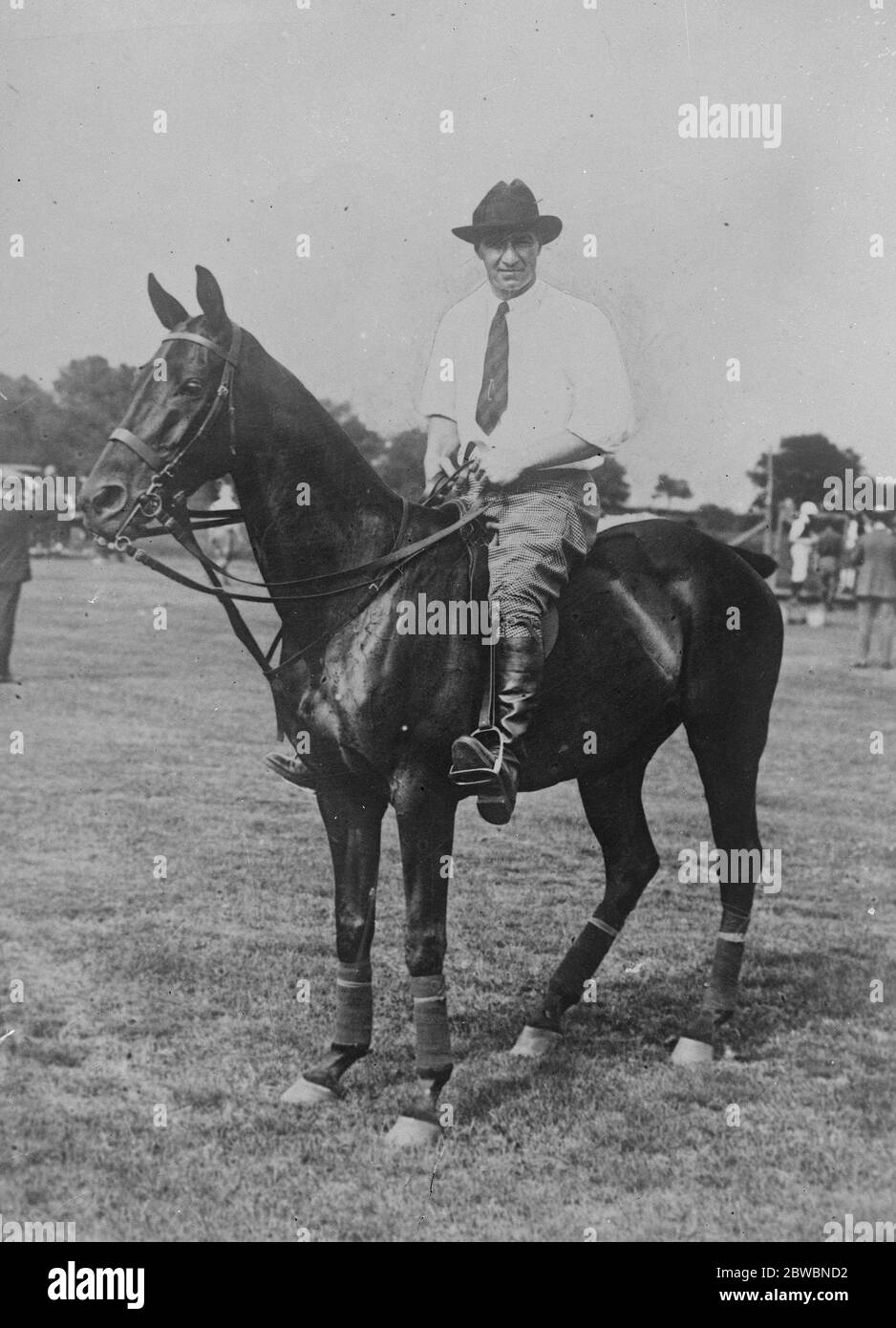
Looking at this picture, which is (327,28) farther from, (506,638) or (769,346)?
(506,638)

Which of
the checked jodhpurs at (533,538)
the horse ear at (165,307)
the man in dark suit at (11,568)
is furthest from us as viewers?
the man in dark suit at (11,568)

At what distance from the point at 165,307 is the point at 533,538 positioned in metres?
1.79

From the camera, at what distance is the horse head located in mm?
4809

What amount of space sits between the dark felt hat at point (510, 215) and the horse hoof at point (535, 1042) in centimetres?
371

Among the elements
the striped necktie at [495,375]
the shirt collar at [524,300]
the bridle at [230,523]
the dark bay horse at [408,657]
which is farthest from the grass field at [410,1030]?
the shirt collar at [524,300]

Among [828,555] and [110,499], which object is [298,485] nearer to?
[110,499]

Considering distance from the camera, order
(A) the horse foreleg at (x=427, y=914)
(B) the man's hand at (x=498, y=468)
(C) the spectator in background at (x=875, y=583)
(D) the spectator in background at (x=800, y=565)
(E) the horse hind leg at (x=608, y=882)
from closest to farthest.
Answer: (A) the horse foreleg at (x=427, y=914) < (B) the man's hand at (x=498, y=468) < (E) the horse hind leg at (x=608, y=882) < (C) the spectator in background at (x=875, y=583) < (D) the spectator in background at (x=800, y=565)

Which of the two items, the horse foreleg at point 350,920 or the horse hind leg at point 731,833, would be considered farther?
the horse hind leg at point 731,833

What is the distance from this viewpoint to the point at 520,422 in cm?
565

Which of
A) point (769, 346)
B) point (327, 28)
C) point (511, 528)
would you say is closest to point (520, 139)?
point (327, 28)

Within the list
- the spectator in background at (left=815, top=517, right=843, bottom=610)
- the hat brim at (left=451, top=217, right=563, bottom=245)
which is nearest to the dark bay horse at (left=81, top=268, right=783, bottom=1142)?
the hat brim at (left=451, top=217, right=563, bottom=245)

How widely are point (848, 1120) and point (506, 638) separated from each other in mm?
2497

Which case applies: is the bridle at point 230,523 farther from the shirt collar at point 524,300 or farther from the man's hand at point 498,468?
the shirt collar at point 524,300

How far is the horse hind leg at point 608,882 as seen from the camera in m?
6.04
